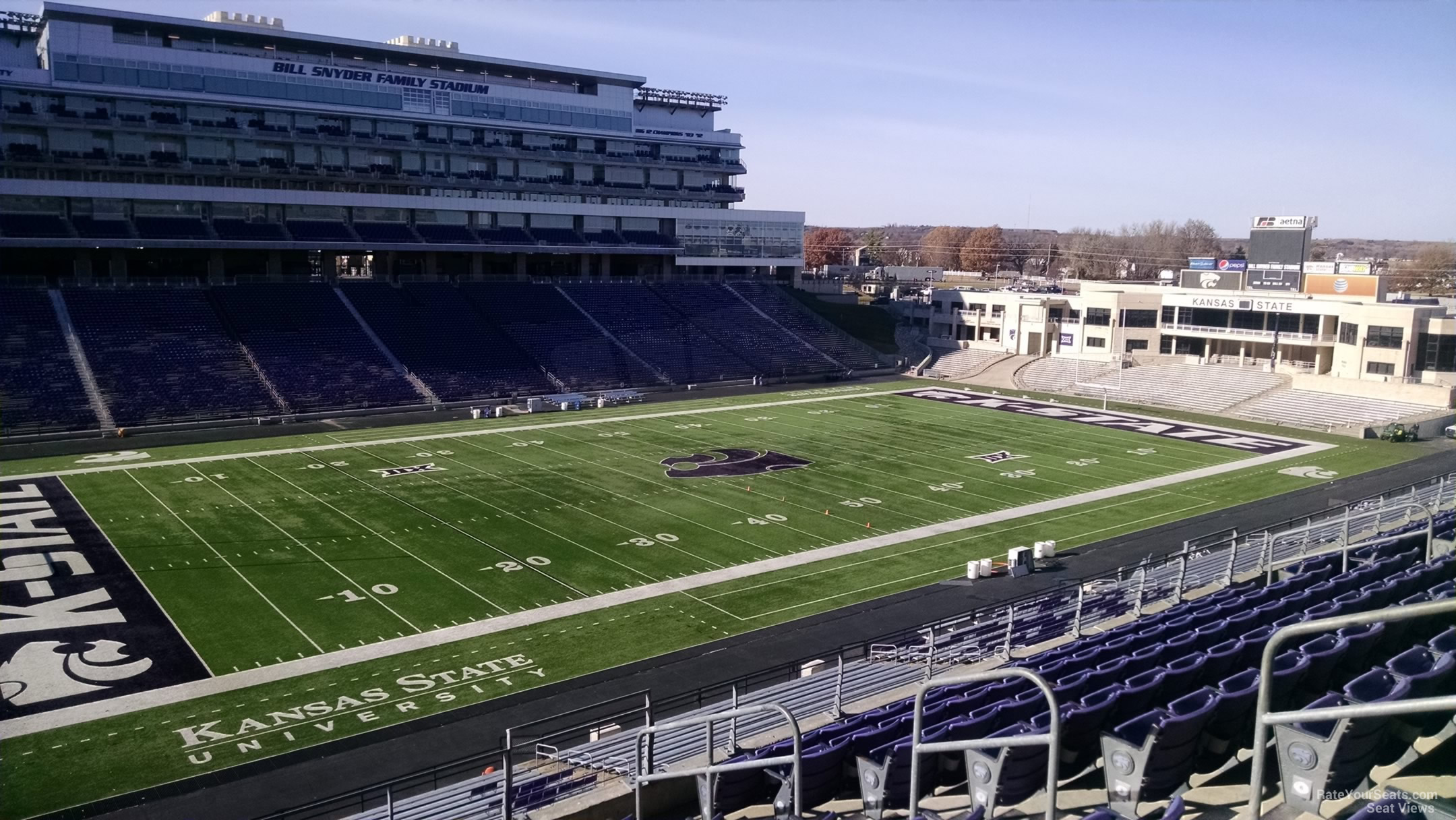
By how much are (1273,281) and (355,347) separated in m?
53.2

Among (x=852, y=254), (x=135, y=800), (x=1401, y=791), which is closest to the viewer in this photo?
(x=1401, y=791)

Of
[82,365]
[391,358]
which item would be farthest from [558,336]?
[82,365]

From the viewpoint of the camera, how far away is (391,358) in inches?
2151

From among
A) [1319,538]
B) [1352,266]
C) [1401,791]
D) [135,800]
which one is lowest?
[135,800]

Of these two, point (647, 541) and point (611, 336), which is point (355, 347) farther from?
point (647, 541)

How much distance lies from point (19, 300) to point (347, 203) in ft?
61.2

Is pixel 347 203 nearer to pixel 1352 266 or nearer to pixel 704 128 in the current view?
pixel 704 128

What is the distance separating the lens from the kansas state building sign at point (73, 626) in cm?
1912

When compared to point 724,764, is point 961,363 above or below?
below

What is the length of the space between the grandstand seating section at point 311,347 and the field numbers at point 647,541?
25.6m

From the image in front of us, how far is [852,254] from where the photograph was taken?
163m

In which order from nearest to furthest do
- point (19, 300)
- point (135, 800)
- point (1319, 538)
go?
1. point (135, 800)
2. point (1319, 538)
3. point (19, 300)

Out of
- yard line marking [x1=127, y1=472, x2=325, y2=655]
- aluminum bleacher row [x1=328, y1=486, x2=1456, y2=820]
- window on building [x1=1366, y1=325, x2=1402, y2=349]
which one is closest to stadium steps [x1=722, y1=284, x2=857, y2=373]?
window on building [x1=1366, y1=325, x2=1402, y2=349]

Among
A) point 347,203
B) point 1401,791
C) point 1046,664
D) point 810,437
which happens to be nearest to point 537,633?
point 1046,664
